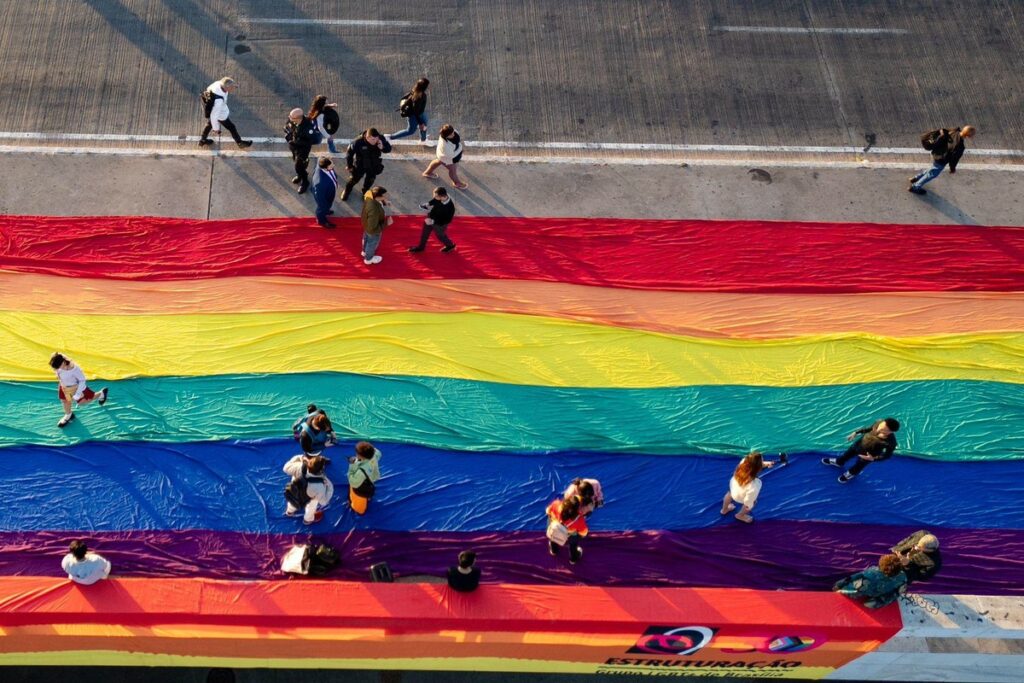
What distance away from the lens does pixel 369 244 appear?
1199 cm

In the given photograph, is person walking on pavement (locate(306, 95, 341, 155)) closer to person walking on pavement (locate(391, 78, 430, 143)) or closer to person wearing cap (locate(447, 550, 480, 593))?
person walking on pavement (locate(391, 78, 430, 143))

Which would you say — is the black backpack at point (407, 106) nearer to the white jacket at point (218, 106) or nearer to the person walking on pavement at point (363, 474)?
the white jacket at point (218, 106)

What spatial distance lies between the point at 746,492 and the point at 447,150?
672 centimetres

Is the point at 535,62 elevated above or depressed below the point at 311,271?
above

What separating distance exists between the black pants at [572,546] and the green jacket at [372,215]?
4.83 meters

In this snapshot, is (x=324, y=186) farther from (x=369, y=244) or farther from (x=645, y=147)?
(x=645, y=147)

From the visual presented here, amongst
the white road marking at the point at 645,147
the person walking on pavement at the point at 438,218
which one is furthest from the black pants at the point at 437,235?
the white road marking at the point at 645,147

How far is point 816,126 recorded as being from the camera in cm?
1503

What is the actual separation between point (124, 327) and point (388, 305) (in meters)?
3.50

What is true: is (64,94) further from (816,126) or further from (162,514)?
(816,126)

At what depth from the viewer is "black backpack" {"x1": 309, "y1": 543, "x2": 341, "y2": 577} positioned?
934 centimetres

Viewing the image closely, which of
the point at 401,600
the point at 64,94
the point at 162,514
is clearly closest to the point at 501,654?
the point at 401,600

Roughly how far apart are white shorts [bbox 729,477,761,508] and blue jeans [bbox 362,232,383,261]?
18.9 feet

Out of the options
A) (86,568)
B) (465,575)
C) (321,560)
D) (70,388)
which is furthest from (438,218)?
(86,568)
